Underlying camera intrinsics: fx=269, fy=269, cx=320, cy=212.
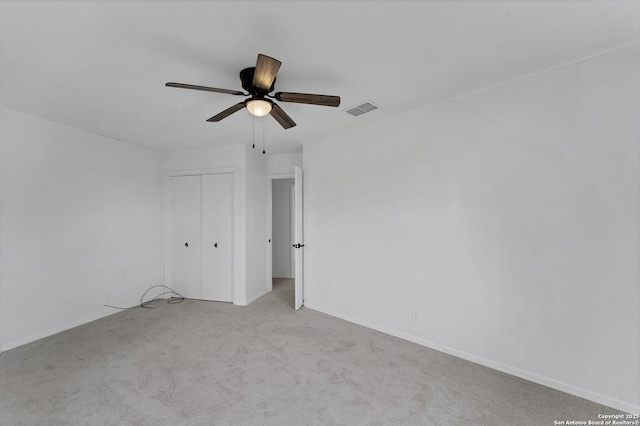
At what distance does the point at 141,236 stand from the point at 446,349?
176 inches

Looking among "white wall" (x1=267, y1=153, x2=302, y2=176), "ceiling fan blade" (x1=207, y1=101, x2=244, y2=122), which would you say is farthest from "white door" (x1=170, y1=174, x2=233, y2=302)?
"ceiling fan blade" (x1=207, y1=101, x2=244, y2=122)

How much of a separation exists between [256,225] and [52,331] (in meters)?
2.72

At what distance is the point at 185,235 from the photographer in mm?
4477

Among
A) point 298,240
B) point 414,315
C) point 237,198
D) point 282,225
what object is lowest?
point 414,315

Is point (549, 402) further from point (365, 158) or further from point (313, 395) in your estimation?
point (365, 158)

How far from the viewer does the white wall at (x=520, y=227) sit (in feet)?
6.16

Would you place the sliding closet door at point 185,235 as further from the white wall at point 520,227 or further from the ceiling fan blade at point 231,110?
the white wall at point 520,227

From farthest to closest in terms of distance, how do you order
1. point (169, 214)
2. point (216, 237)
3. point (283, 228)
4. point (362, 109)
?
point (283, 228) < point (169, 214) < point (216, 237) < point (362, 109)

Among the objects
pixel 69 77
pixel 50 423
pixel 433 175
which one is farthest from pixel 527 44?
pixel 50 423

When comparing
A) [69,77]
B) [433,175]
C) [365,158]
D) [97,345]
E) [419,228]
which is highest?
[69,77]

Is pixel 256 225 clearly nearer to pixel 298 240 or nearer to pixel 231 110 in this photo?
pixel 298 240

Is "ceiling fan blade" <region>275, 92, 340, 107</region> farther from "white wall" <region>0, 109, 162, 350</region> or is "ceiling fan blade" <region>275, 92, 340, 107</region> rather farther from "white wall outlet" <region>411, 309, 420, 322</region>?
"white wall" <region>0, 109, 162, 350</region>

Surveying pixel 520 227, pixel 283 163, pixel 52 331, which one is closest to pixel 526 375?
pixel 520 227

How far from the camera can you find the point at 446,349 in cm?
265
